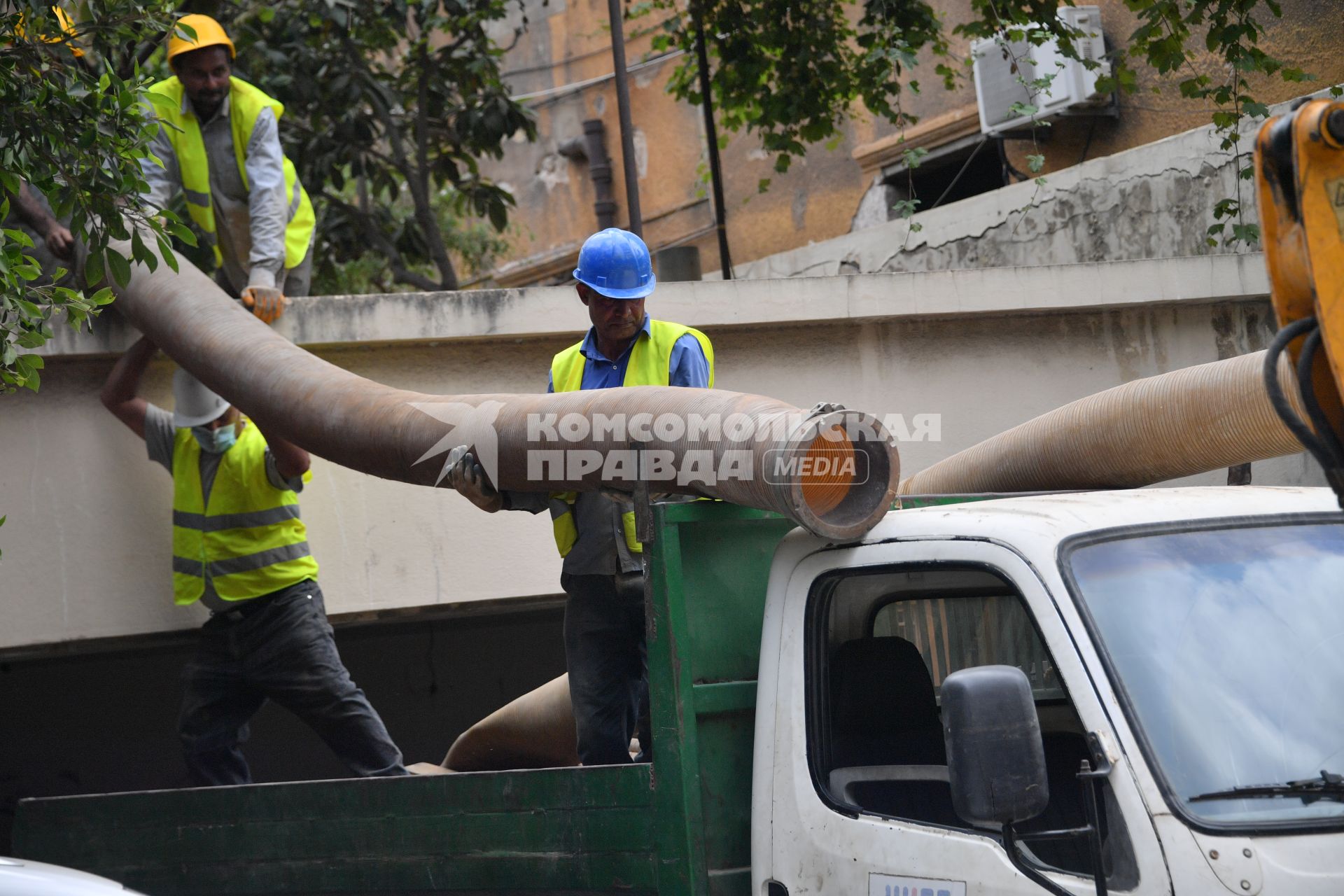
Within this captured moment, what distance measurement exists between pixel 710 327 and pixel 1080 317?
1866 millimetres

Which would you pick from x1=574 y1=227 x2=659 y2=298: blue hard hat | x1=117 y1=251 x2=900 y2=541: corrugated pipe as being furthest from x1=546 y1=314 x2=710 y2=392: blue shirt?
x1=117 y1=251 x2=900 y2=541: corrugated pipe

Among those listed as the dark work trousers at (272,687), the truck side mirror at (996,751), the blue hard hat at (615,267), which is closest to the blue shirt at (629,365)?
the blue hard hat at (615,267)

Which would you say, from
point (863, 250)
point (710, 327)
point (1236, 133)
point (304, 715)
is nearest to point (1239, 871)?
point (304, 715)

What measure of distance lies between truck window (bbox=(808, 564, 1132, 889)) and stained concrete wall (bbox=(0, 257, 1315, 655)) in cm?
292

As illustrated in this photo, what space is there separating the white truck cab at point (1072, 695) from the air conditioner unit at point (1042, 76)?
6.51 metres

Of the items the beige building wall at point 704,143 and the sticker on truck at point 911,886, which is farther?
the beige building wall at point 704,143

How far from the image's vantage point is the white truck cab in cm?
223

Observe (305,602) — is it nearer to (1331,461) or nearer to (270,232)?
(270,232)

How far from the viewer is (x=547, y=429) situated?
11.0 feet

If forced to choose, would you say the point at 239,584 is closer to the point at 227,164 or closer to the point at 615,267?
the point at 227,164

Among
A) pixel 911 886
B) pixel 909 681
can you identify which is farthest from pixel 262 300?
pixel 911 886

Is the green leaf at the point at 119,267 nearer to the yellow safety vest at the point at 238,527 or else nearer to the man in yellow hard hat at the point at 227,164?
the yellow safety vest at the point at 238,527

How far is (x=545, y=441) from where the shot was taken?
11.0 feet

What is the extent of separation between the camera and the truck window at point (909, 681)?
2738 millimetres
